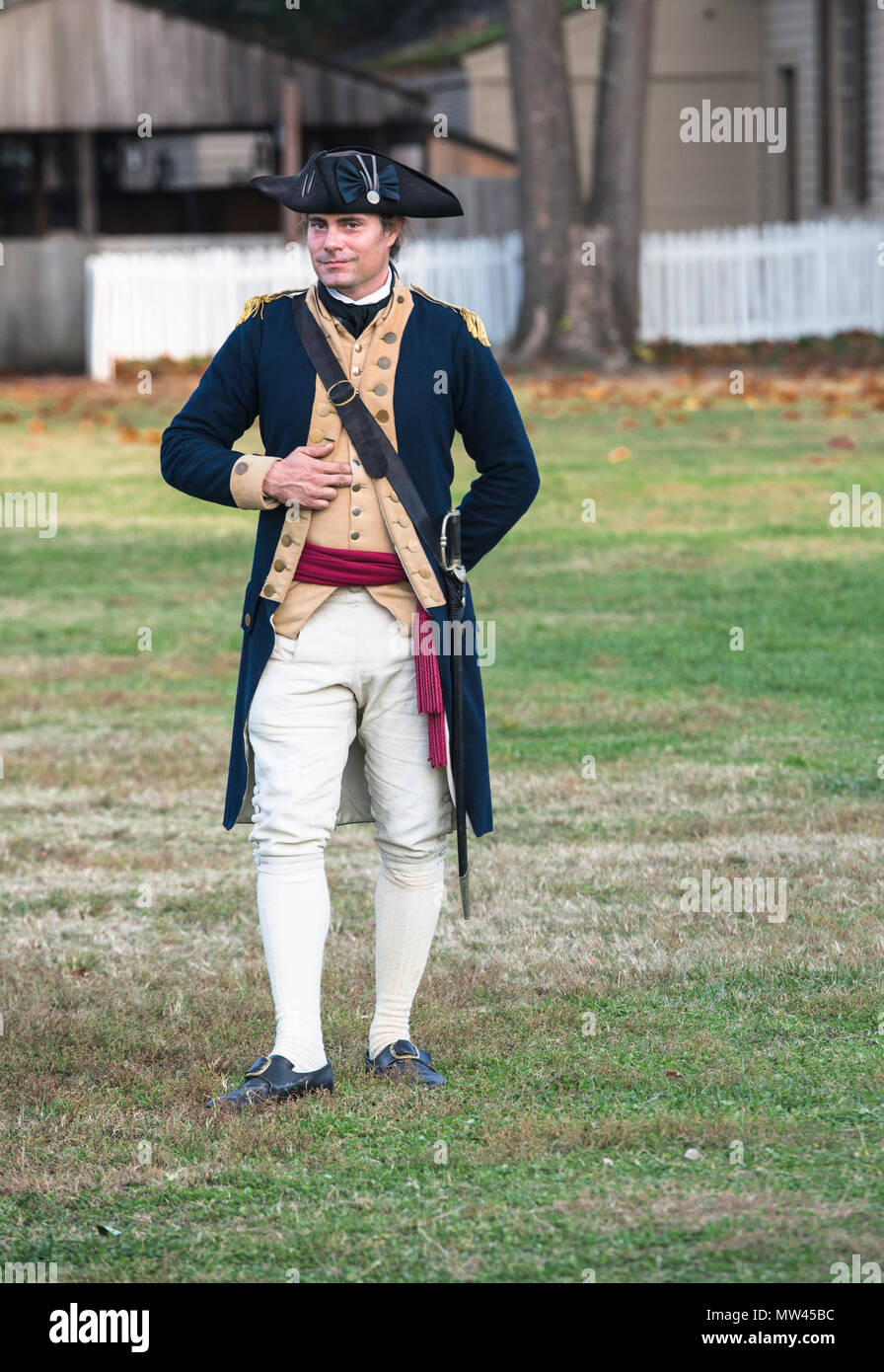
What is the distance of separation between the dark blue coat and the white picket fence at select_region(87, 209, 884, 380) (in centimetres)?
1879

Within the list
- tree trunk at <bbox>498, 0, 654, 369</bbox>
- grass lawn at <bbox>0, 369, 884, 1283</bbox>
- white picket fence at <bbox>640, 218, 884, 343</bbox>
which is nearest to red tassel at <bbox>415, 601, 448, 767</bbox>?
grass lawn at <bbox>0, 369, 884, 1283</bbox>

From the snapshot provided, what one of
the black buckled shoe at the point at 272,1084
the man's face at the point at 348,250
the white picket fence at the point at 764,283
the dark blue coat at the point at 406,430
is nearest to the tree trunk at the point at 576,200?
the white picket fence at the point at 764,283

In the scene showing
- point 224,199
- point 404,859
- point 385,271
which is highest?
point 224,199

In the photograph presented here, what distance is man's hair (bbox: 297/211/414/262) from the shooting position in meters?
4.41

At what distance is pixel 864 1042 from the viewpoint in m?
4.73

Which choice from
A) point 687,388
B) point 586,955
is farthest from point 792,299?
point 586,955

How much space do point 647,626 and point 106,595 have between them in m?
3.22

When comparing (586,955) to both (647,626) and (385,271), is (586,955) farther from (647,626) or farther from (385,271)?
(647,626)

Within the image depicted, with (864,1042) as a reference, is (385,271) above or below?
above

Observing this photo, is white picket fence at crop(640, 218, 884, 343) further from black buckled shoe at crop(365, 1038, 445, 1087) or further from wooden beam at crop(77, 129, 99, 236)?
black buckled shoe at crop(365, 1038, 445, 1087)

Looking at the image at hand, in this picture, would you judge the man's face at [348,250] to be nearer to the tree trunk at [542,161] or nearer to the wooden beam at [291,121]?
the tree trunk at [542,161]

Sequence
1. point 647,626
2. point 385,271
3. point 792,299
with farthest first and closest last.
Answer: point 792,299
point 647,626
point 385,271

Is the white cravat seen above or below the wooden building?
below

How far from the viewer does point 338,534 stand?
4387mm
